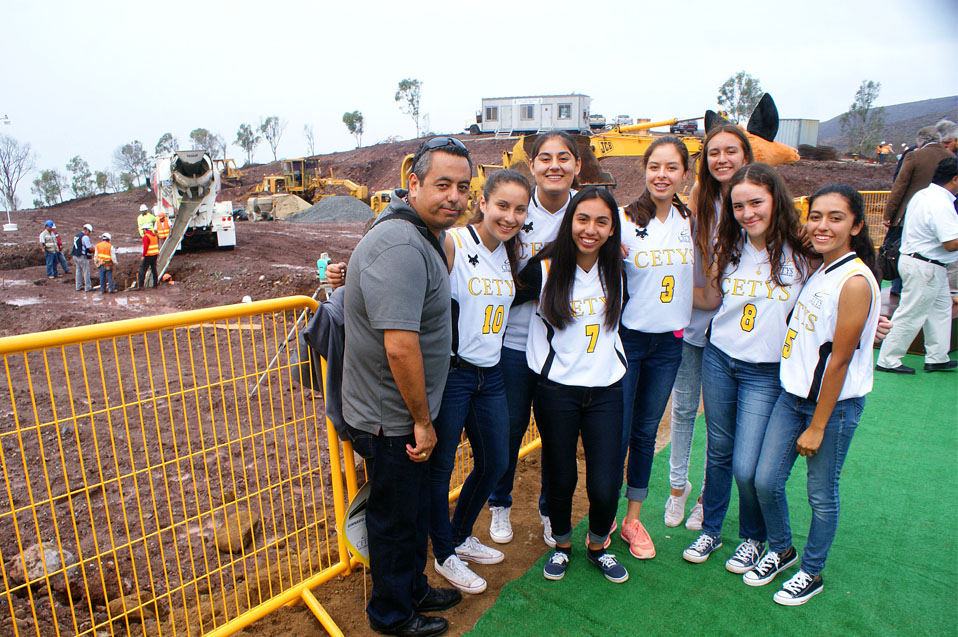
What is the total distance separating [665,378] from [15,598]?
3756 millimetres

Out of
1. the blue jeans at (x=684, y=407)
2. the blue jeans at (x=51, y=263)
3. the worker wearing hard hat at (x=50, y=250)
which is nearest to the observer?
the blue jeans at (x=684, y=407)

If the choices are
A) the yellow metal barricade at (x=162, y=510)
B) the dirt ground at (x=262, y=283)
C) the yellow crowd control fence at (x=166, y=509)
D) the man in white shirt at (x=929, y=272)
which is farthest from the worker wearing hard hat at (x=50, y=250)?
the man in white shirt at (x=929, y=272)

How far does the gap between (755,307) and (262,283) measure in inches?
493

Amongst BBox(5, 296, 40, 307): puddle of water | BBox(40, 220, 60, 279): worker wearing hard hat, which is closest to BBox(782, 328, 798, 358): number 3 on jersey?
BBox(5, 296, 40, 307): puddle of water

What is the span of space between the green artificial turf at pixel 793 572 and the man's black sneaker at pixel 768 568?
39 millimetres

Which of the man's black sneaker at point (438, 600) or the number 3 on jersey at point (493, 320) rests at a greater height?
the number 3 on jersey at point (493, 320)

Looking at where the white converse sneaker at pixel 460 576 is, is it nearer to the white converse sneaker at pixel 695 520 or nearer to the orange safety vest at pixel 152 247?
the white converse sneaker at pixel 695 520

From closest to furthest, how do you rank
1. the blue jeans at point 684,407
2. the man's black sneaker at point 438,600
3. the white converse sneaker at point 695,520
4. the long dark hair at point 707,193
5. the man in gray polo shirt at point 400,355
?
the man in gray polo shirt at point 400,355 < the man's black sneaker at point 438,600 < the long dark hair at point 707,193 < the blue jeans at point 684,407 < the white converse sneaker at point 695,520

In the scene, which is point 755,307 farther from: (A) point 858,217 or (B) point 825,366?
(A) point 858,217

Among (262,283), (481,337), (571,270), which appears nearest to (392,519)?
(481,337)

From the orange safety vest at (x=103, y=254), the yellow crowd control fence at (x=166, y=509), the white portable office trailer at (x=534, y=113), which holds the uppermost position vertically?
the white portable office trailer at (x=534, y=113)

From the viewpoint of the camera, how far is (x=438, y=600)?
2.82 meters

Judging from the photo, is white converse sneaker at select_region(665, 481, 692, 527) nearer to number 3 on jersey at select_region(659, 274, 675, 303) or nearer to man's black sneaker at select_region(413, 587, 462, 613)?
number 3 on jersey at select_region(659, 274, 675, 303)

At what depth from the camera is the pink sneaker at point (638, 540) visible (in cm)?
319
